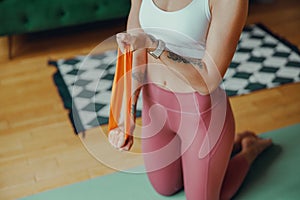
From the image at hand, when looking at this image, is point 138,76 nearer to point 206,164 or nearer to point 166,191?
point 206,164

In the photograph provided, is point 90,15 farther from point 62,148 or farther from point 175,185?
point 175,185

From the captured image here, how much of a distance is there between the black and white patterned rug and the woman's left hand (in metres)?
0.78

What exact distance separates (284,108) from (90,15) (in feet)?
4.03

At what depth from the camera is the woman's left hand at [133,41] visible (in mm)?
1095

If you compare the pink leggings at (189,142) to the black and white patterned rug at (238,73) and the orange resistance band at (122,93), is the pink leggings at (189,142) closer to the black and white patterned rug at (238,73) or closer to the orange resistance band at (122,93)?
the orange resistance band at (122,93)

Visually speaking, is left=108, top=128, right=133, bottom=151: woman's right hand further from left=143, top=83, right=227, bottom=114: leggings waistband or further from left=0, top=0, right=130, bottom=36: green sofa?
left=0, top=0, right=130, bottom=36: green sofa

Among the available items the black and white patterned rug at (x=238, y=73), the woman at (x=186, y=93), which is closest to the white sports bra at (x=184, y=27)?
the woman at (x=186, y=93)

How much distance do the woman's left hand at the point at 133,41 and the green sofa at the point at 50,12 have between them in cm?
158

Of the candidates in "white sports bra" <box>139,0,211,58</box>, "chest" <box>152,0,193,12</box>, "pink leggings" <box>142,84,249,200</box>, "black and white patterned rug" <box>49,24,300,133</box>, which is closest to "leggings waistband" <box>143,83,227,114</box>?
"pink leggings" <box>142,84,249,200</box>

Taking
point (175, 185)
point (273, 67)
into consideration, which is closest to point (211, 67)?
point (175, 185)

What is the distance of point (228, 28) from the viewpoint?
1190 millimetres

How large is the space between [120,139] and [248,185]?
1.87 ft

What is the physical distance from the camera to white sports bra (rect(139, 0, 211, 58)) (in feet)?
4.06

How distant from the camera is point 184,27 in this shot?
4.10 feet
